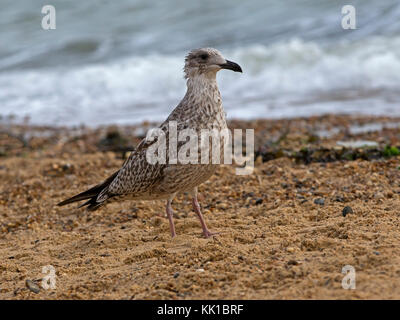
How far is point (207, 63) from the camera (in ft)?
17.0

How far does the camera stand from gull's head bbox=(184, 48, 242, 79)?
16.9 ft

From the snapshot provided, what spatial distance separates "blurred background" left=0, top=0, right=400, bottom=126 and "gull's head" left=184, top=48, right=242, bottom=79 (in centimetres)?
631

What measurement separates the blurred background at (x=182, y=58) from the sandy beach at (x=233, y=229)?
3.90m

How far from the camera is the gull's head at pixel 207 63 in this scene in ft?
16.9

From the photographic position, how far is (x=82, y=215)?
254 inches

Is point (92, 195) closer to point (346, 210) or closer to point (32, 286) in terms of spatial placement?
point (32, 286)

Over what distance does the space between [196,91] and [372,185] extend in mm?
2141

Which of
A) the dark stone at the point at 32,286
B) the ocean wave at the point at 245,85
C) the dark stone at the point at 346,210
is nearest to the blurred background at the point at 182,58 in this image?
the ocean wave at the point at 245,85

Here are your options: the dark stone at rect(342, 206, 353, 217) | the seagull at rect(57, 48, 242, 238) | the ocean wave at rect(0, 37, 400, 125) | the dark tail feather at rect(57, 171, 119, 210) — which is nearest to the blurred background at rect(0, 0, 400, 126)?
the ocean wave at rect(0, 37, 400, 125)

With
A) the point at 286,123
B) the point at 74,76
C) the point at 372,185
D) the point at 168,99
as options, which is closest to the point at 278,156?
the point at 372,185

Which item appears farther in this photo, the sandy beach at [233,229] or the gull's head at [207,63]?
the gull's head at [207,63]

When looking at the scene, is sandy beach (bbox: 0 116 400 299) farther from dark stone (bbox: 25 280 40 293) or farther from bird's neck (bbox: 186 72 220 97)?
bird's neck (bbox: 186 72 220 97)

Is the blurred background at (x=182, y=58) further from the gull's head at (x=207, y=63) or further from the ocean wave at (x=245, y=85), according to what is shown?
the gull's head at (x=207, y=63)

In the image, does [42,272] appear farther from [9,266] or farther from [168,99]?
[168,99]
